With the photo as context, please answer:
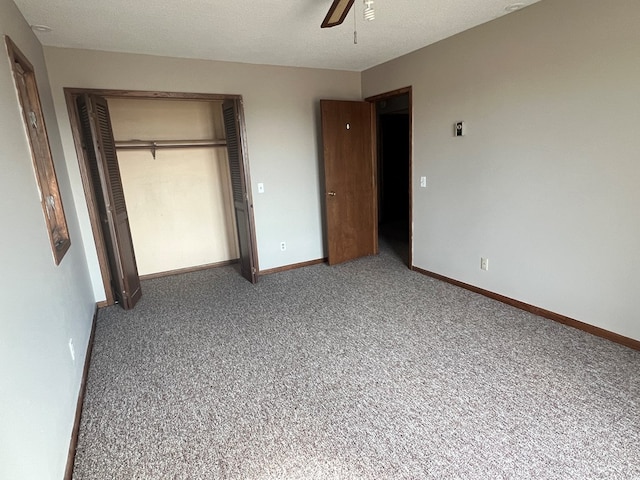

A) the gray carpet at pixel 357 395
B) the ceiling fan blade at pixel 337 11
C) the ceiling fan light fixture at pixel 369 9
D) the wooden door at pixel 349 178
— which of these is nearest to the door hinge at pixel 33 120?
the gray carpet at pixel 357 395

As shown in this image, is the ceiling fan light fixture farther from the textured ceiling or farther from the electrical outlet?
the electrical outlet

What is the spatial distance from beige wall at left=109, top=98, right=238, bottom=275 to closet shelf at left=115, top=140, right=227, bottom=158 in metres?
0.07

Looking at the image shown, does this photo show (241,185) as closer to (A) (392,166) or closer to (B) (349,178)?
(B) (349,178)

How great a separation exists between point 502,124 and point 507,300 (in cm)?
155

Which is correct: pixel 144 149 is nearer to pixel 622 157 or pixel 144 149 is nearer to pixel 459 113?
pixel 459 113

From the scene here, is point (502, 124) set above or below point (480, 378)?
above

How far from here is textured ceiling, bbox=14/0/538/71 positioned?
2.41 metres

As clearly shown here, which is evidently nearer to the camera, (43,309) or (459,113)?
(43,309)

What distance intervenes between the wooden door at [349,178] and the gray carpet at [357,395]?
1359 millimetres

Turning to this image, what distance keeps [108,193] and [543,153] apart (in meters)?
3.71

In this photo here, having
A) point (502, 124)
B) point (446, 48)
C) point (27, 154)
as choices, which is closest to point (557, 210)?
point (502, 124)

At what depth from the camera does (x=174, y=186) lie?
14.3 feet

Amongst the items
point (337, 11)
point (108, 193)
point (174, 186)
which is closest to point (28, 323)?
point (108, 193)

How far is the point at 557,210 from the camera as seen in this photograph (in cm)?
269
